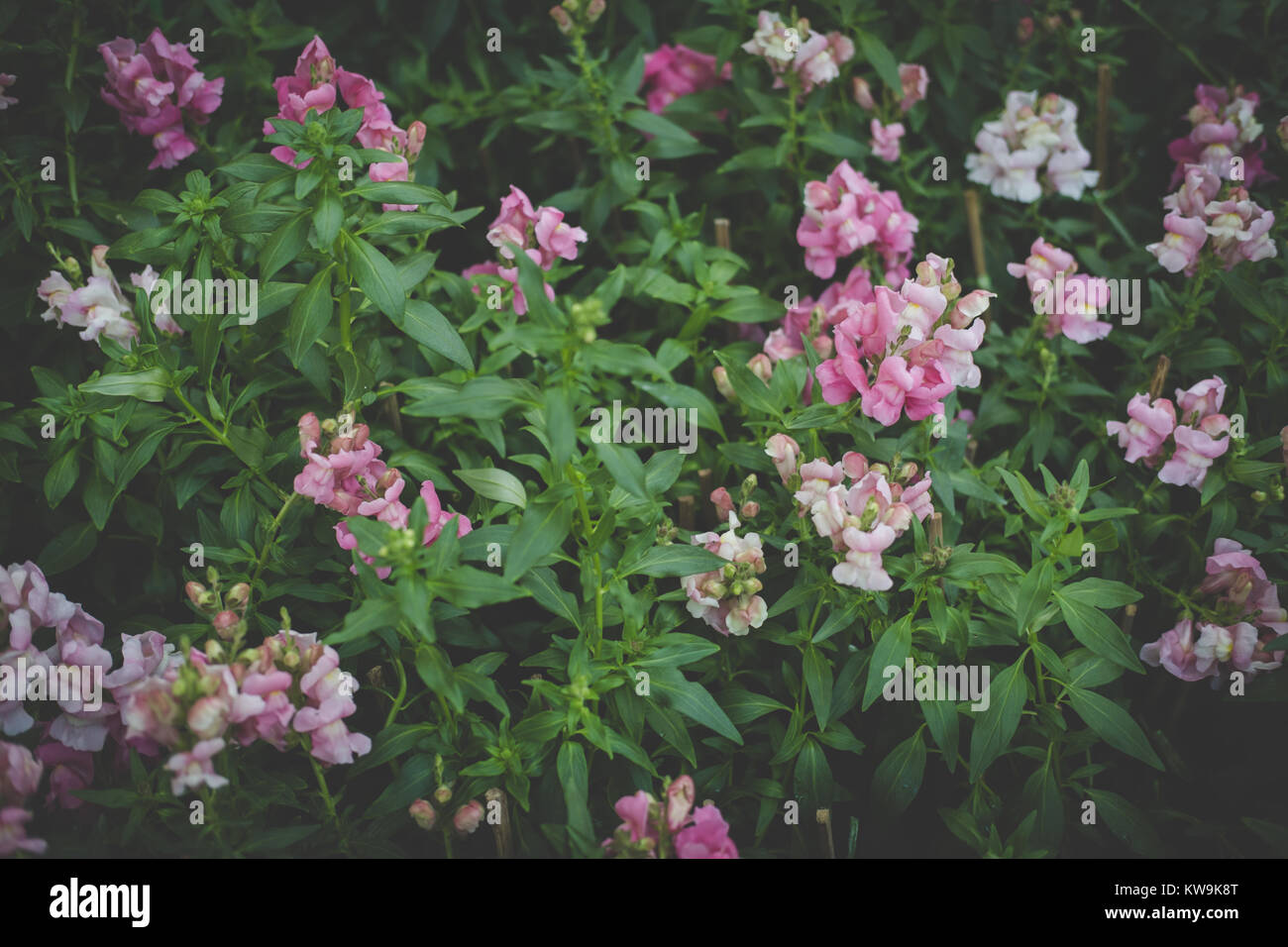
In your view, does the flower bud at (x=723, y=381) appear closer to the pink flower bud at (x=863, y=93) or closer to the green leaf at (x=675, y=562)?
the green leaf at (x=675, y=562)

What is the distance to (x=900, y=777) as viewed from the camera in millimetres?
2322

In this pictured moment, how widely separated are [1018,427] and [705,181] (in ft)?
4.01

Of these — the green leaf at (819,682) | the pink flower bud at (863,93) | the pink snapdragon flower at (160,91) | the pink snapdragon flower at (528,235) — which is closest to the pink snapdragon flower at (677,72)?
the pink flower bud at (863,93)

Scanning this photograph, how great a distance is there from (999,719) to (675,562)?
76 centimetres

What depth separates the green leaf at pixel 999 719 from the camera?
7.18ft

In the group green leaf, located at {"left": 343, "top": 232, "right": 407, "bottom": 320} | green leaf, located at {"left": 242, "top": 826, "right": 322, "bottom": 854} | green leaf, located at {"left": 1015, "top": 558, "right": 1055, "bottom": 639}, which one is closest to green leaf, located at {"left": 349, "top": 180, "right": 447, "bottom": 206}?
green leaf, located at {"left": 343, "top": 232, "right": 407, "bottom": 320}

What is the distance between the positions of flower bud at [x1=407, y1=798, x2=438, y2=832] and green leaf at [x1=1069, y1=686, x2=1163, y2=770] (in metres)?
1.38

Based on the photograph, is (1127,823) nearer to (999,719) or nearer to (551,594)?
(999,719)

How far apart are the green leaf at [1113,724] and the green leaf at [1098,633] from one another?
0.36ft

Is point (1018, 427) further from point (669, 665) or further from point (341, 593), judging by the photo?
point (341, 593)

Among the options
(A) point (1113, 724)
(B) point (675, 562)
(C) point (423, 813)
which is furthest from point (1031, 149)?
(C) point (423, 813)

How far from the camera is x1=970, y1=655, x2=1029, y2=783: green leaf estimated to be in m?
2.19

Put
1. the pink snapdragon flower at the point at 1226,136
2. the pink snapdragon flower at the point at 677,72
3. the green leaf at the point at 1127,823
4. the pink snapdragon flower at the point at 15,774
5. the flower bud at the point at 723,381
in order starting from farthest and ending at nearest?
1. the pink snapdragon flower at the point at 677,72
2. the pink snapdragon flower at the point at 1226,136
3. the flower bud at the point at 723,381
4. the green leaf at the point at 1127,823
5. the pink snapdragon flower at the point at 15,774
